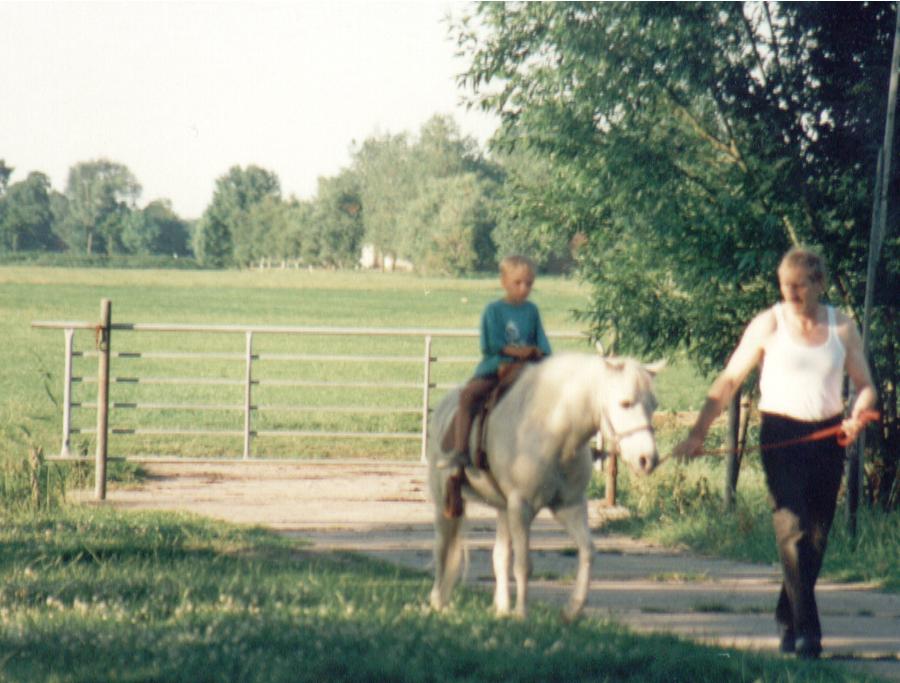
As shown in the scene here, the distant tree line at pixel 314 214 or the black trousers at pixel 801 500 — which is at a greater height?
the distant tree line at pixel 314 214

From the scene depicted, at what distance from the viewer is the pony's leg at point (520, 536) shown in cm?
727

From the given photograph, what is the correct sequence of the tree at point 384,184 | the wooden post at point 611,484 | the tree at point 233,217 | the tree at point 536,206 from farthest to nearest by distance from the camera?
1. the tree at point 233,217
2. the tree at point 384,184
3. the tree at point 536,206
4. the wooden post at point 611,484

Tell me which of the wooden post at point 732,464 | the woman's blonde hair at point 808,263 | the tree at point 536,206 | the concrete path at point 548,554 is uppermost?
the tree at point 536,206

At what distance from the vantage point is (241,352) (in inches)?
1858

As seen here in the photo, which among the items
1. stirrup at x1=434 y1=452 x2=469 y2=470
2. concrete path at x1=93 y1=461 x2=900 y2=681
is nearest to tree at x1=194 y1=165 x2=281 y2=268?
concrete path at x1=93 y1=461 x2=900 y2=681

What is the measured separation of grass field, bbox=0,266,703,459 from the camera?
70.4 feet

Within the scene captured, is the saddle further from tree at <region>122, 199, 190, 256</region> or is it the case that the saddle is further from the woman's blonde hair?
tree at <region>122, 199, 190, 256</region>

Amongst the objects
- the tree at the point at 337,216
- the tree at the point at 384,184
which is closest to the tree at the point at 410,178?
the tree at the point at 384,184

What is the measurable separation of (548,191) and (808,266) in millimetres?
6883

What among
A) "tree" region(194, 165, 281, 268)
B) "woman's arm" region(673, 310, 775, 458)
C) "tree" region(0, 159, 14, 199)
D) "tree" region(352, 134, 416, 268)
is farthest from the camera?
"tree" region(194, 165, 281, 268)

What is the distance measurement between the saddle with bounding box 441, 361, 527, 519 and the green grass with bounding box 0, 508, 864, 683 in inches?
23.2

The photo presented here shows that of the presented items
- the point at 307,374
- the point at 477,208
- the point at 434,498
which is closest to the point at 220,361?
the point at 307,374

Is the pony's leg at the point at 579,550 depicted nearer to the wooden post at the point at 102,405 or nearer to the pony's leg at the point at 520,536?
the pony's leg at the point at 520,536

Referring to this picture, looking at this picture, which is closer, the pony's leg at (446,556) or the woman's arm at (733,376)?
the woman's arm at (733,376)
